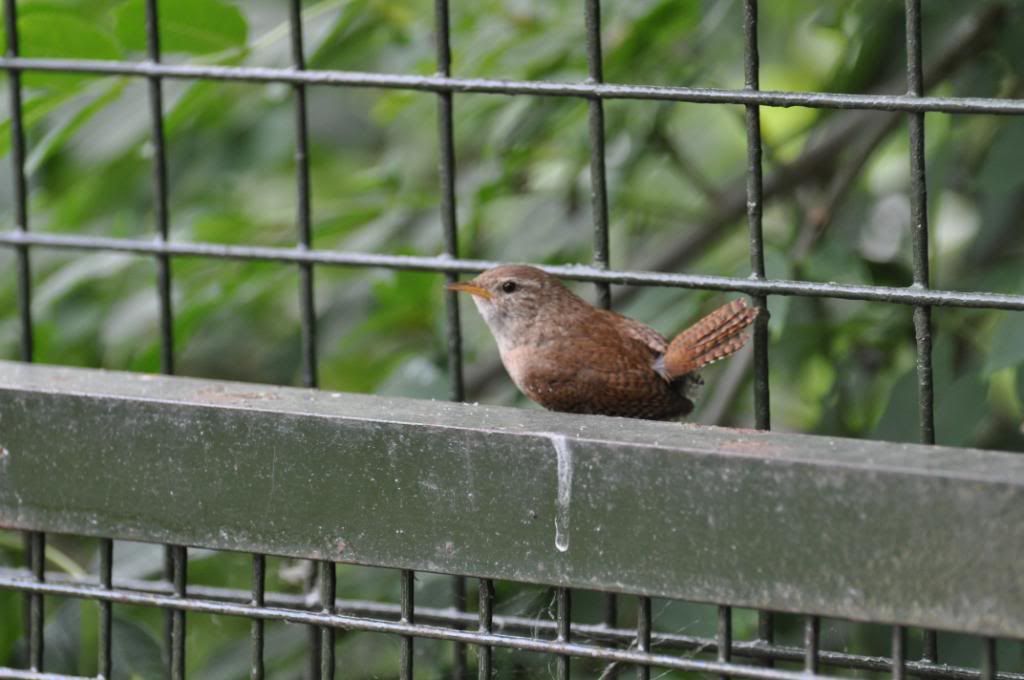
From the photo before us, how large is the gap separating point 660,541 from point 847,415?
143 centimetres

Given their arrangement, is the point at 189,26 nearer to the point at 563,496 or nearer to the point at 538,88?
the point at 538,88

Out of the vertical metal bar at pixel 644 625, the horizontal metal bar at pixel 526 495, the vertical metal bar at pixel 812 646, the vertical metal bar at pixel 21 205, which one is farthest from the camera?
the vertical metal bar at pixel 21 205

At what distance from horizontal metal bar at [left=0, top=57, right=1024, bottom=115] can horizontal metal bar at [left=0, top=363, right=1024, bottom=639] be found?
0.48m

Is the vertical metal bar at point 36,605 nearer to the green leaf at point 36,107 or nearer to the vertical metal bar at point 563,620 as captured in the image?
the green leaf at point 36,107

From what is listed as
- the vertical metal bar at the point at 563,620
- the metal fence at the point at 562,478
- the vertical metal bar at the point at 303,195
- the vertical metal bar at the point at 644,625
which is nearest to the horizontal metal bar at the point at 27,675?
the metal fence at the point at 562,478

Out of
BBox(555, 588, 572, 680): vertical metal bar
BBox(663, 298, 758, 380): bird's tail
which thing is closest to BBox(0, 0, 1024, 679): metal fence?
BBox(555, 588, 572, 680): vertical metal bar

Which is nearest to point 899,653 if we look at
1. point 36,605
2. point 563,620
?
point 563,620

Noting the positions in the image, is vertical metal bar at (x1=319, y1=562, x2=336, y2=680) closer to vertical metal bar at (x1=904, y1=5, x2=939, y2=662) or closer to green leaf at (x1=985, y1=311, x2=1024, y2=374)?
vertical metal bar at (x1=904, y1=5, x2=939, y2=662)

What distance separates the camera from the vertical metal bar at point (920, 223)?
1.95 metres

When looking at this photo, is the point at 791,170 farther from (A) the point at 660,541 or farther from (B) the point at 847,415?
(A) the point at 660,541

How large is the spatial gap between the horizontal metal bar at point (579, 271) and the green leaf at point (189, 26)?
363 millimetres

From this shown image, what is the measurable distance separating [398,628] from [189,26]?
118cm

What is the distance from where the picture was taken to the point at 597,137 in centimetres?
220

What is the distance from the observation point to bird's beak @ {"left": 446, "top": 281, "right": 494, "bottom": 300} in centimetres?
245
